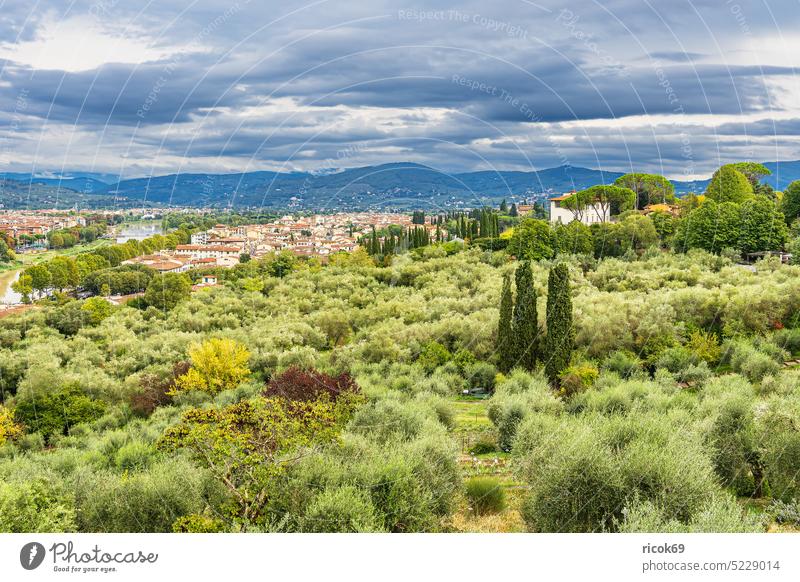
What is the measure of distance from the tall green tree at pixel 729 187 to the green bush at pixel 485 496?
40.7 meters

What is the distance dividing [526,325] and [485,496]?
500 inches

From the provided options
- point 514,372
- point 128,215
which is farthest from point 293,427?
point 128,215

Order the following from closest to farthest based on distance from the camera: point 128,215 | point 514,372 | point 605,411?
point 605,411, point 514,372, point 128,215

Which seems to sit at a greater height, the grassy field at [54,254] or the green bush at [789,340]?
the grassy field at [54,254]

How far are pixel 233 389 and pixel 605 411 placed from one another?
13.3m

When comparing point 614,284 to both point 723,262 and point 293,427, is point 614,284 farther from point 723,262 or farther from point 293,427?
point 293,427

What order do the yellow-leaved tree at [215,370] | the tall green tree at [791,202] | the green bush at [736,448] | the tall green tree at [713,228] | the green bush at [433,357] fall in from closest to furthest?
the green bush at [736,448], the yellow-leaved tree at [215,370], the green bush at [433,357], the tall green tree at [713,228], the tall green tree at [791,202]

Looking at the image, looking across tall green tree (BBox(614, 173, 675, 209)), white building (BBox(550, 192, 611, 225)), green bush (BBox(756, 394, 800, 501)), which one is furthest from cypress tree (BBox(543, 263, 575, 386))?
tall green tree (BBox(614, 173, 675, 209))

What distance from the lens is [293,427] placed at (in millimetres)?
11656

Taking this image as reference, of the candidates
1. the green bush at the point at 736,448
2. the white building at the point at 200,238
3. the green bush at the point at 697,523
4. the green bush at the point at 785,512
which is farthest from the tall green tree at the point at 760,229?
the white building at the point at 200,238

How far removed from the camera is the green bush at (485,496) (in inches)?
449

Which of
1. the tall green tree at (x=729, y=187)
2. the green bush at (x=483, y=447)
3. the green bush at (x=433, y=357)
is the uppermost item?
the tall green tree at (x=729, y=187)

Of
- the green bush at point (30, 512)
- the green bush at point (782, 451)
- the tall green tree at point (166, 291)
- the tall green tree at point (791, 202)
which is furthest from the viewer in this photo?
the tall green tree at point (791, 202)

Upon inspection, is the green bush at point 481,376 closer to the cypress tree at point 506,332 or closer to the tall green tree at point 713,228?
the cypress tree at point 506,332
